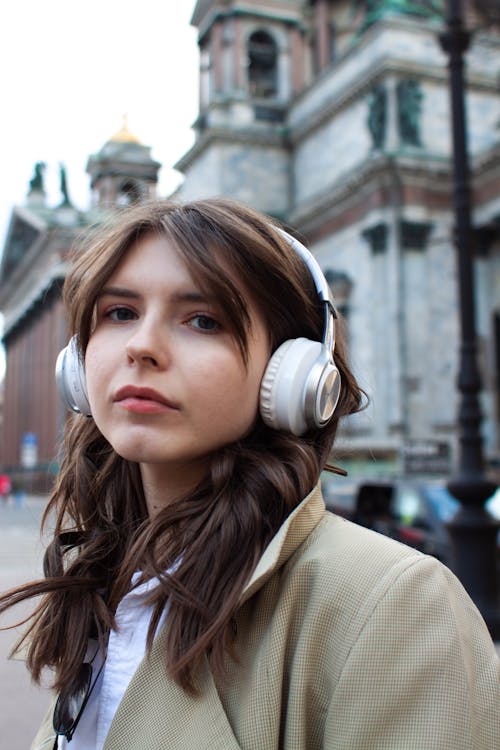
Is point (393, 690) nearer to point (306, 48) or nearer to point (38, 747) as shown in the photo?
point (38, 747)

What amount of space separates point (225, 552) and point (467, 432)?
22.8ft

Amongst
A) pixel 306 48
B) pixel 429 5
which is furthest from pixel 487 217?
pixel 306 48

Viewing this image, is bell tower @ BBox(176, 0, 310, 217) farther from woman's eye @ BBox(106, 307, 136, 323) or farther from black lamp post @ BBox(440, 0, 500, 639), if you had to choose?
woman's eye @ BBox(106, 307, 136, 323)

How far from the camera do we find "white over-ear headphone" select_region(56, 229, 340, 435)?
164 cm

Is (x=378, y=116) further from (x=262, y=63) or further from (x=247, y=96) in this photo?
(x=262, y=63)

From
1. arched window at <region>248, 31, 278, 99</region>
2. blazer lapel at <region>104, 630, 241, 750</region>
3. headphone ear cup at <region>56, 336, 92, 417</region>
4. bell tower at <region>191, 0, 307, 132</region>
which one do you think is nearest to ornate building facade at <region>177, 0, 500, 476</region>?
bell tower at <region>191, 0, 307, 132</region>

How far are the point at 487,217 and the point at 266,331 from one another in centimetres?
2664

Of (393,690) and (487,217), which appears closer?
(393,690)

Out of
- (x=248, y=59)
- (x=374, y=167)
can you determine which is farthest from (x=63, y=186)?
(x=374, y=167)

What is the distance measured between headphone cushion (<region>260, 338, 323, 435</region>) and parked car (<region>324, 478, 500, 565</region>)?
22.1 feet

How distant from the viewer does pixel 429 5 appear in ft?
98.9

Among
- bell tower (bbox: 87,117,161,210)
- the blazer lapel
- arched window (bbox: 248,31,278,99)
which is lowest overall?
the blazer lapel

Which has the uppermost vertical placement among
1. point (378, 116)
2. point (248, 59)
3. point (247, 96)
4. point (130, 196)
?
point (248, 59)

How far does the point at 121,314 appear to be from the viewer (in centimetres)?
169
